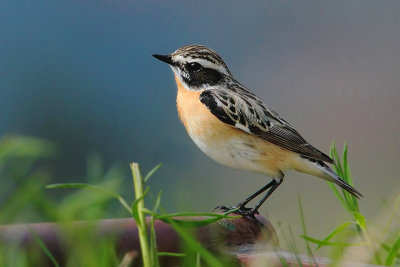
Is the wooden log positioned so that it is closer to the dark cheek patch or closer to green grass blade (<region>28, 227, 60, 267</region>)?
green grass blade (<region>28, 227, 60, 267</region>)

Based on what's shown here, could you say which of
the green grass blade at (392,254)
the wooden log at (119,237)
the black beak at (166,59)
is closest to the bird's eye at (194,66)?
the black beak at (166,59)

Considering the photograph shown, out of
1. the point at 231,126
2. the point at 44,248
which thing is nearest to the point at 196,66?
the point at 231,126

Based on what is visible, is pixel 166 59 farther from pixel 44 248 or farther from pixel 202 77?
pixel 44 248

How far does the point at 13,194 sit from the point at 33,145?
57 centimetres

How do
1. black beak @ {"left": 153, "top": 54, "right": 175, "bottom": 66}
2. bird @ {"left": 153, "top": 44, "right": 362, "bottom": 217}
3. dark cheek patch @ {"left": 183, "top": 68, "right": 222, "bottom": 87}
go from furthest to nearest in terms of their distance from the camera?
dark cheek patch @ {"left": 183, "top": 68, "right": 222, "bottom": 87} < black beak @ {"left": 153, "top": 54, "right": 175, "bottom": 66} < bird @ {"left": 153, "top": 44, "right": 362, "bottom": 217}

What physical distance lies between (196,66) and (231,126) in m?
0.47

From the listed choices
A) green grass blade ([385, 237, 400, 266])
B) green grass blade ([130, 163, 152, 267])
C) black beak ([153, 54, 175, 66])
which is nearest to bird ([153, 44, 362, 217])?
black beak ([153, 54, 175, 66])

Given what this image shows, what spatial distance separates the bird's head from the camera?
404cm

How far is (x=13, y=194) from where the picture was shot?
2176mm

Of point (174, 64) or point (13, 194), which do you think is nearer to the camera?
point (13, 194)

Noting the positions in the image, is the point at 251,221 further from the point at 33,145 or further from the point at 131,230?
the point at 33,145

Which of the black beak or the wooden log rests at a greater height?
the black beak

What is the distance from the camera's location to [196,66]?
4094 millimetres

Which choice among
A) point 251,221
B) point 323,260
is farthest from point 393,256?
point 251,221
